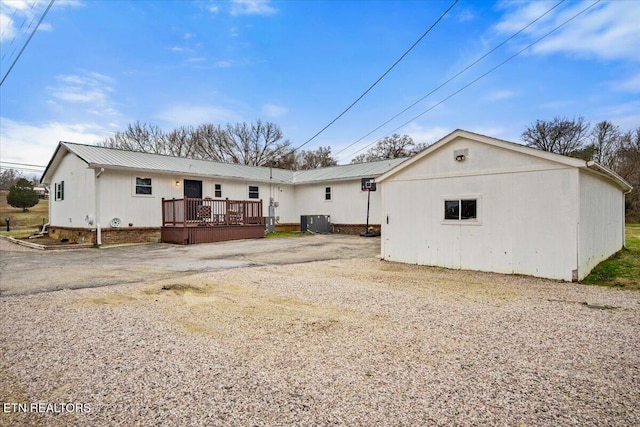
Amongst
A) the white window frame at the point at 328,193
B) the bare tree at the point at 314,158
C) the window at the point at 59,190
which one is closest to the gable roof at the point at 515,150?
the white window frame at the point at 328,193

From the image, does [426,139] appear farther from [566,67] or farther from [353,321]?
[353,321]

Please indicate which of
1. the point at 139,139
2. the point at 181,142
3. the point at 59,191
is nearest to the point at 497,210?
the point at 59,191

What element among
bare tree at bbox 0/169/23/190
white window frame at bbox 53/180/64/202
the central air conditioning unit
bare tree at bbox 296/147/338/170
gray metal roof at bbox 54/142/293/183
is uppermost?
bare tree at bbox 296/147/338/170

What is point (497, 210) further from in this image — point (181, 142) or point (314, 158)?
point (181, 142)

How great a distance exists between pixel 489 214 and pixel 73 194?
53.4ft

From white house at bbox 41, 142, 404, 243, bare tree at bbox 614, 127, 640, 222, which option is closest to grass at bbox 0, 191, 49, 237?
white house at bbox 41, 142, 404, 243

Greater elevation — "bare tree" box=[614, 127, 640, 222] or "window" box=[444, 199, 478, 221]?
"bare tree" box=[614, 127, 640, 222]

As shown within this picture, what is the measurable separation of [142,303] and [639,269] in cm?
992

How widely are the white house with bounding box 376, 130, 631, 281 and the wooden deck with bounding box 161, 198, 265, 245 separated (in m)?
7.81

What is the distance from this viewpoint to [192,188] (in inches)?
647

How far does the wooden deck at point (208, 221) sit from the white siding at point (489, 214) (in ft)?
25.8

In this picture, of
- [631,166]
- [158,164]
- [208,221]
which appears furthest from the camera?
[631,166]

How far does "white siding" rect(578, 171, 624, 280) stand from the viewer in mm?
6703

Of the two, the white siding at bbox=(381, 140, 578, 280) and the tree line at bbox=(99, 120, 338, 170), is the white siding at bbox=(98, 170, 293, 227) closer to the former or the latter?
the white siding at bbox=(381, 140, 578, 280)
